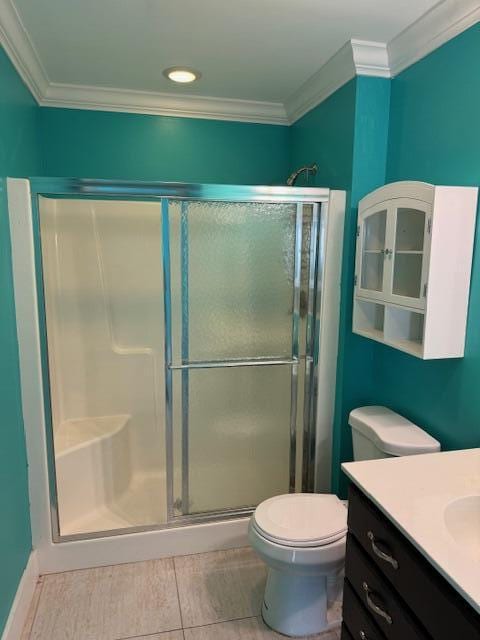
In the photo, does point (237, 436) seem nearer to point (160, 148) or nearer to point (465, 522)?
point (465, 522)

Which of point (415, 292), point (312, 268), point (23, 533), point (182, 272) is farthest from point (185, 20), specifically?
point (23, 533)

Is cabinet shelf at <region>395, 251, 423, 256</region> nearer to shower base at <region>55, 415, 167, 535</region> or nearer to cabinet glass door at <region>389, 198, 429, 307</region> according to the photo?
cabinet glass door at <region>389, 198, 429, 307</region>

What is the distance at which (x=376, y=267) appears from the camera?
6.40ft

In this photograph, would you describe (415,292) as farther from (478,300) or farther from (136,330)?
(136,330)

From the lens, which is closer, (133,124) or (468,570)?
(468,570)

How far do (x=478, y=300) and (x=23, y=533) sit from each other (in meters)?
2.00

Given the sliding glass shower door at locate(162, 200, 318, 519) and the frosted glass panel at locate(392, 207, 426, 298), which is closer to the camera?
the frosted glass panel at locate(392, 207, 426, 298)

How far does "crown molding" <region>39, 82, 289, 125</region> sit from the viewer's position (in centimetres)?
245

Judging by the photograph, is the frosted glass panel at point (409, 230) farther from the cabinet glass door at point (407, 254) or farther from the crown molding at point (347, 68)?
the crown molding at point (347, 68)

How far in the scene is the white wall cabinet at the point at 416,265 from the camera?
1529 mm

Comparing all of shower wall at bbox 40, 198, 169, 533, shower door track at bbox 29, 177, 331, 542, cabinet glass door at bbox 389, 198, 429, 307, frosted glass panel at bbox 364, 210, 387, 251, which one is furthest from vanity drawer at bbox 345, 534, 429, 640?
shower wall at bbox 40, 198, 169, 533

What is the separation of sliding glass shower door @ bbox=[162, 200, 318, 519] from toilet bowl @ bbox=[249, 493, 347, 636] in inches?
20.4

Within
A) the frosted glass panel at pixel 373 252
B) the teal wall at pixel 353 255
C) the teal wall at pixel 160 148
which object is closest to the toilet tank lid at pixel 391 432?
the teal wall at pixel 353 255

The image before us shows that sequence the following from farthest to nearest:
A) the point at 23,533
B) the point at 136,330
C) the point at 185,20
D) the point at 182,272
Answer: the point at 136,330, the point at 182,272, the point at 23,533, the point at 185,20
